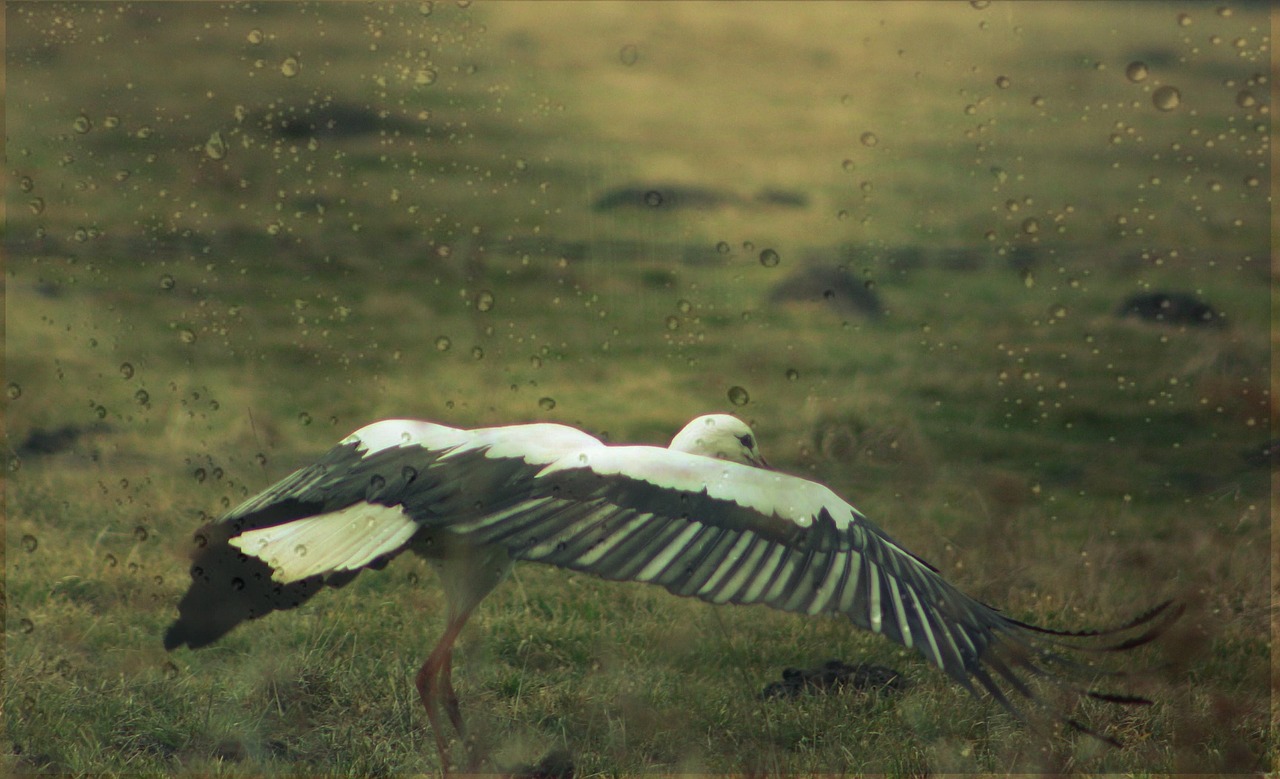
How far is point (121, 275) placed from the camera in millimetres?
2625

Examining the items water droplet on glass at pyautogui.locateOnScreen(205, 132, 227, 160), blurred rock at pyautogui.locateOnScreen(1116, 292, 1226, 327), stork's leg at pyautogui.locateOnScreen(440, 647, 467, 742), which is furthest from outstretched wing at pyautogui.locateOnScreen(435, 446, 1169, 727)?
water droplet on glass at pyautogui.locateOnScreen(205, 132, 227, 160)

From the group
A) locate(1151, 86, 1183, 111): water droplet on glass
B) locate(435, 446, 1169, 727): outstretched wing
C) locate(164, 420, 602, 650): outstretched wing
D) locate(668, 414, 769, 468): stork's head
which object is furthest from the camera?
locate(1151, 86, 1183, 111): water droplet on glass

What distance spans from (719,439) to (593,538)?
41 cm

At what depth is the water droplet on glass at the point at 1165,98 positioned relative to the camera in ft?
8.18

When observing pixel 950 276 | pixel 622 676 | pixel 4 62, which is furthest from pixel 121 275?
pixel 950 276

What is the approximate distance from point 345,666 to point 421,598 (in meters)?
0.22

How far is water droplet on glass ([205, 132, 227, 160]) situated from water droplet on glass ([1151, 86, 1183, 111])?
202cm

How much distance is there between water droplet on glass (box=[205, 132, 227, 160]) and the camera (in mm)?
2590

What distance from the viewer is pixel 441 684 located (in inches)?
99.0

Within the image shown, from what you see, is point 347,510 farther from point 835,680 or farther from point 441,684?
point 835,680

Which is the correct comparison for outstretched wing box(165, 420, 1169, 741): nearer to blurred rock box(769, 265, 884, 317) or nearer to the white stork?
the white stork

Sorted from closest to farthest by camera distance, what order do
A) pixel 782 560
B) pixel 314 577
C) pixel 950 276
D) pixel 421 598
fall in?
1. pixel 782 560
2. pixel 314 577
3. pixel 950 276
4. pixel 421 598

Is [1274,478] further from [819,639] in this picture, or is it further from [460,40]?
[460,40]

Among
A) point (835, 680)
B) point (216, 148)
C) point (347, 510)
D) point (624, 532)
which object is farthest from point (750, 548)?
point (216, 148)
